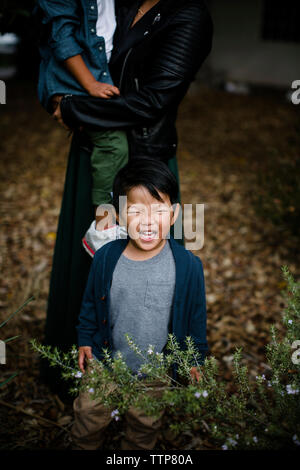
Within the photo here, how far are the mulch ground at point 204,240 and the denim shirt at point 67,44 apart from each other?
192cm

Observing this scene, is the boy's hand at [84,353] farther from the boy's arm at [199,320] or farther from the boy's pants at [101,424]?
the boy's arm at [199,320]

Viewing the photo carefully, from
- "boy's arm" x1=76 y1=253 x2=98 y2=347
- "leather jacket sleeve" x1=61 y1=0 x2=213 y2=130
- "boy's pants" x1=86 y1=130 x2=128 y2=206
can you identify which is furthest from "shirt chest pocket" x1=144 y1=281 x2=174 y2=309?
"leather jacket sleeve" x1=61 y1=0 x2=213 y2=130

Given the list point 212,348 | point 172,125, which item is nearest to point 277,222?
point 212,348

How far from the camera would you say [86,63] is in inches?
71.3

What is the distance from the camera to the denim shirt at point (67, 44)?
5.62ft

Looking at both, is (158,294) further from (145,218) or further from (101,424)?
(101,424)

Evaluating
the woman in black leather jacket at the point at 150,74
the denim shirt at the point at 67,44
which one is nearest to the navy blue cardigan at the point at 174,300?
the woman in black leather jacket at the point at 150,74

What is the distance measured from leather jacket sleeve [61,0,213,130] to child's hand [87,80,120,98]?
0.09 ft

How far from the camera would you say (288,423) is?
4.30ft

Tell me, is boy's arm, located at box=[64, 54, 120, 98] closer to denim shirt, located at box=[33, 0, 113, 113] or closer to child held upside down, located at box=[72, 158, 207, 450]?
denim shirt, located at box=[33, 0, 113, 113]

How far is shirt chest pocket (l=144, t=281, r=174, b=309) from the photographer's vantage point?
5.71ft

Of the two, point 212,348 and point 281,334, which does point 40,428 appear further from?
point 281,334

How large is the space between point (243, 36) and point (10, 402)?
1132 cm

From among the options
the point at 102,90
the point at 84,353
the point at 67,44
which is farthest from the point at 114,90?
the point at 84,353
